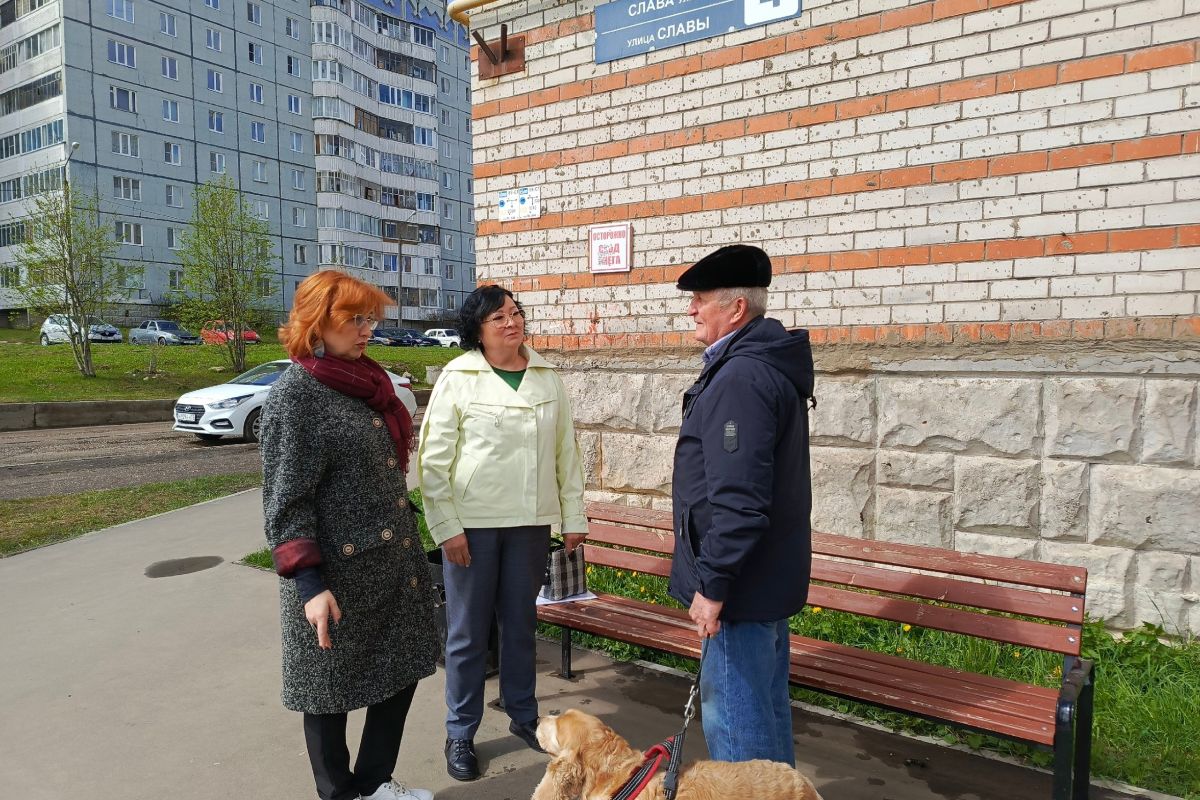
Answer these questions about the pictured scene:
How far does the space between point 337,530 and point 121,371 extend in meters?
24.9

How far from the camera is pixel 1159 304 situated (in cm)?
427

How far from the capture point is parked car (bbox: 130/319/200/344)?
39.5 meters

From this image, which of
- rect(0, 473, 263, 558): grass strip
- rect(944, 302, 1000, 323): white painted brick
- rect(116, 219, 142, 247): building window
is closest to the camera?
rect(944, 302, 1000, 323): white painted brick

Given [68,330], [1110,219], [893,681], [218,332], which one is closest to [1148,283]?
[1110,219]

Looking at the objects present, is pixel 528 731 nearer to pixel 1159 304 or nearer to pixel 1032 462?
pixel 1032 462

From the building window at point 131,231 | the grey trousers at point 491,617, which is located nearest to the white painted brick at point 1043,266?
the grey trousers at point 491,617

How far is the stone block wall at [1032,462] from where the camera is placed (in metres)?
4.18

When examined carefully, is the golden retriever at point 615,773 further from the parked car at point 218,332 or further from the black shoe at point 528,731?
the parked car at point 218,332

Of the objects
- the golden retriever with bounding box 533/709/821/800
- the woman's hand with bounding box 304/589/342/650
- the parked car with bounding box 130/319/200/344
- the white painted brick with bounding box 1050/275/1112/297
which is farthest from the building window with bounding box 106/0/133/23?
the golden retriever with bounding box 533/709/821/800

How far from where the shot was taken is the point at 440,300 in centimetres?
6756

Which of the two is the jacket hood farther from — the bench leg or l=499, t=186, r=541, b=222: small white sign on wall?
l=499, t=186, r=541, b=222: small white sign on wall

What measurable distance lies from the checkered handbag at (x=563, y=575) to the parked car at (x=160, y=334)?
39316 millimetres

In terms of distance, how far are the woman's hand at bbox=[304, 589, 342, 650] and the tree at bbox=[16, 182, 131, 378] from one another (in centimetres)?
2365

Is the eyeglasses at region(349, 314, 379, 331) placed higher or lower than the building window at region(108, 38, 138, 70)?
lower
